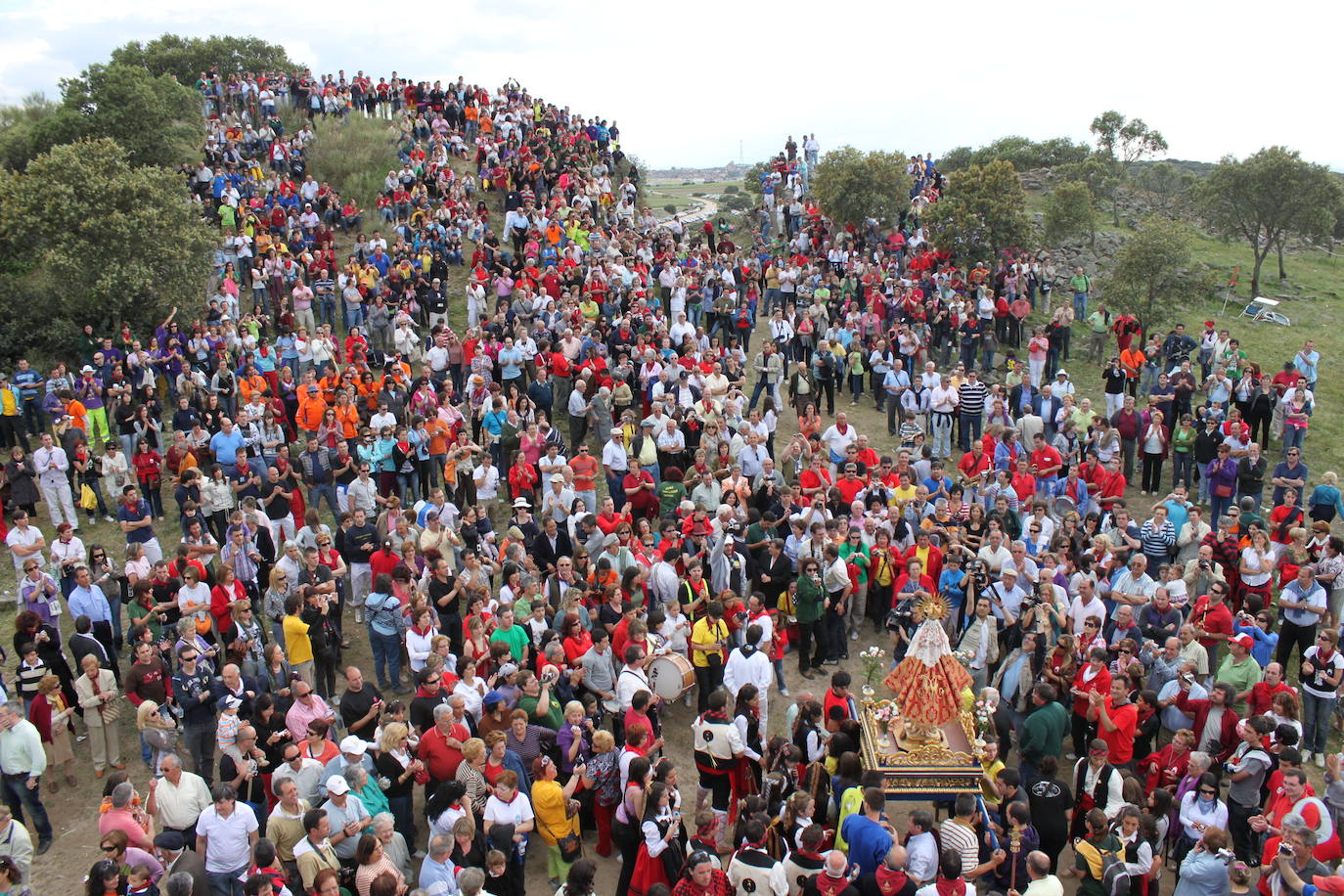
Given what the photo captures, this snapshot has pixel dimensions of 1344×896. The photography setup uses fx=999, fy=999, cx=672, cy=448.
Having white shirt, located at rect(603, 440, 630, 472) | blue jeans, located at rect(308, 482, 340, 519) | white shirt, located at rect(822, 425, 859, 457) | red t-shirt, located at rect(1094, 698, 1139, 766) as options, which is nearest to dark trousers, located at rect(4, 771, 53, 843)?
blue jeans, located at rect(308, 482, 340, 519)

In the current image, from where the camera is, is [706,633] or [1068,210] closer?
[706,633]

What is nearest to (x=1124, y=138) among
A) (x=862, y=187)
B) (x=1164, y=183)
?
(x=1164, y=183)

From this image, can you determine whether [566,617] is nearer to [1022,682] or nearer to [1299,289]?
[1022,682]

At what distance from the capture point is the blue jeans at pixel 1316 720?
1016cm

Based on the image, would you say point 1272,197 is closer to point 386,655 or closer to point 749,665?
point 749,665

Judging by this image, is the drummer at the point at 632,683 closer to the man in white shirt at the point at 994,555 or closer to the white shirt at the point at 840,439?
the man in white shirt at the point at 994,555

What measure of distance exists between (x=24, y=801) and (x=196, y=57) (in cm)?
4764

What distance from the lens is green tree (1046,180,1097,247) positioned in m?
31.1

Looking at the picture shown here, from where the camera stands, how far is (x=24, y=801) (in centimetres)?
905

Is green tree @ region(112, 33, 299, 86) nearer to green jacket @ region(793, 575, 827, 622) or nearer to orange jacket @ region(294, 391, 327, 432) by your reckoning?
orange jacket @ region(294, 391, 327, 432)

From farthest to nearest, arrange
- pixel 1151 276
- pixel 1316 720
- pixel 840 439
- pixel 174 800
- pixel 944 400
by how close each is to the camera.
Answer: pixel 1151 276 < pixel 944 400 < pixel 840 439 < pixel 1316 720 < pixel 174 800

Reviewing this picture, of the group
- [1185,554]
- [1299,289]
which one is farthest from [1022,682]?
[1299,289]

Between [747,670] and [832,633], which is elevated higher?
[747,670]

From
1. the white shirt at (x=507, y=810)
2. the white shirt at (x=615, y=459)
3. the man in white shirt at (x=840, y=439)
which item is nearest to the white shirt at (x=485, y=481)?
the white shirt at (x=615, y=459)
